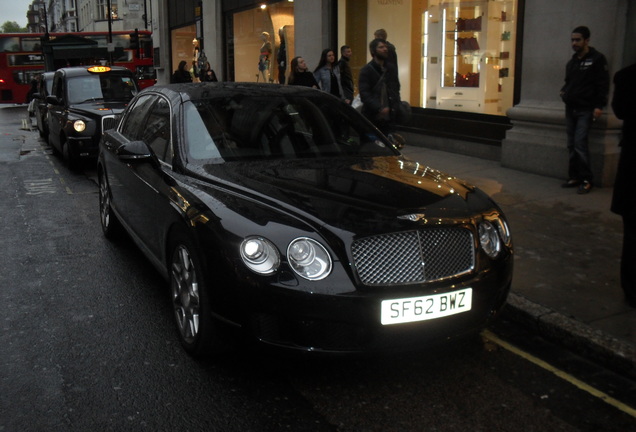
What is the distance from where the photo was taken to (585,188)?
28.0 feet

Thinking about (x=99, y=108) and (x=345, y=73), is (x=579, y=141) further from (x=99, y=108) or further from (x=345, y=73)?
(x=99, y=108)

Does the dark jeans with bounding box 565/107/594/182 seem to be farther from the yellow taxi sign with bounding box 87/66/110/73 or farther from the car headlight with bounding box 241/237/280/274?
the yellow taxi sign with bounding box 87/66/110/73

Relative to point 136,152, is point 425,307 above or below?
below

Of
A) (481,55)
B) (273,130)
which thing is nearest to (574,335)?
(273,130)

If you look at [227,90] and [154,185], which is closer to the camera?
[154,185]

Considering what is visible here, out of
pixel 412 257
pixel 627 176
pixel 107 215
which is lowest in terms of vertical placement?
pixel 107 215

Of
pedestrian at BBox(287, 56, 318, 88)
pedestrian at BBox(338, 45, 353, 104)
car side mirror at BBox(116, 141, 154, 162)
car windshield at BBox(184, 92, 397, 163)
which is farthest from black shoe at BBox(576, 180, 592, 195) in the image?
car side mirror at BBox(116, 141, 154, 162)

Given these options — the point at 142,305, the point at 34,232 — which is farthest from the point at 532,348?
the point at 34,232

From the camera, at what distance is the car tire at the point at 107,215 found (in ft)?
23.1

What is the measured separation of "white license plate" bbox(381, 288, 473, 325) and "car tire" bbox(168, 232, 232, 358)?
914 mm

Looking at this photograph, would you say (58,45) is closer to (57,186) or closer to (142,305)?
(57,186)

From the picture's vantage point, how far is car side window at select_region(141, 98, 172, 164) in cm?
509

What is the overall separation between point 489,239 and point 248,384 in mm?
1589

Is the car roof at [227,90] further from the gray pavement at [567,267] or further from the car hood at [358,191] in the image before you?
the gray pavement at [567,267]
